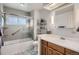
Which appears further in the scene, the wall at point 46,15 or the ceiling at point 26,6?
the wall at point 46,15

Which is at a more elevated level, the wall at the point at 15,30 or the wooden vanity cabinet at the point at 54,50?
the wall at the point at 15,30

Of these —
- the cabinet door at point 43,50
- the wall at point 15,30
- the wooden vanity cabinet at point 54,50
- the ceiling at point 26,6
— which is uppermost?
the ceiling at point 26,6

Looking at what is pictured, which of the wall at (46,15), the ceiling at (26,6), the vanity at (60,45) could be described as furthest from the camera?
the wall at (46,15)

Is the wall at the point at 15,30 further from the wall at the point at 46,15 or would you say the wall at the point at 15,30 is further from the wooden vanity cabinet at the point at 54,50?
the wooden vanity cabinet at the point at 54,50

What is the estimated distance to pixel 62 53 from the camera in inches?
40.9

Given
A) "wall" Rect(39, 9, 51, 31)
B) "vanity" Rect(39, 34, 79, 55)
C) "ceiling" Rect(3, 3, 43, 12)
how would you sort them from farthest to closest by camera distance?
"wall" Rect(39, 9, 51, 31), "ceiling" Rect(3, 3, 43, 12), "vanity" Rect(39, 34, 79, 55)

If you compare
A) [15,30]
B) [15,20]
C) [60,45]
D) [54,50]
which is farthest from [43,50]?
[15,20]

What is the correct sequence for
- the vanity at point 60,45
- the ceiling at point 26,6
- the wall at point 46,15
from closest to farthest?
the vanity at point 60,45 → the ceiling at point 26,6 → the wall at point 46,15

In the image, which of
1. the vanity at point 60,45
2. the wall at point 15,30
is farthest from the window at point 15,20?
the vanity at point 60,45

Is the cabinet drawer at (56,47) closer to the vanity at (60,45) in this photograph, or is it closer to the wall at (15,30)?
the vanity at (60,45)

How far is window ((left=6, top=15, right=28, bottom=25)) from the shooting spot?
105 cm

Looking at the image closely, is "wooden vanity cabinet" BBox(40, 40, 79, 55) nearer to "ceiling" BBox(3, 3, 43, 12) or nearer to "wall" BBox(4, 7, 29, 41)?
"wall" BBox(4, 7, 29, 41)

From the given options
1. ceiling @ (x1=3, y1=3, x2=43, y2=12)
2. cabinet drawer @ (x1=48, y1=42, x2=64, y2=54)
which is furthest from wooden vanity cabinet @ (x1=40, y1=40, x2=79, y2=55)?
ceiling @ (x1=3, y1=3, x2=43, y2=12)

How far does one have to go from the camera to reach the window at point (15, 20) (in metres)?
1.05
